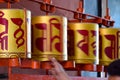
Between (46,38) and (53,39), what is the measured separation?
0.06ft

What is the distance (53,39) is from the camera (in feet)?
3.93

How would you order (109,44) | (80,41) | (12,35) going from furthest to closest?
(109,44) < (80,41) < (12,35)

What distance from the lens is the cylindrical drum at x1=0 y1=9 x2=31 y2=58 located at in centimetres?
111

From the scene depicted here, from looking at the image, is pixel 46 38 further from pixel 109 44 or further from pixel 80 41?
pixel 109 44

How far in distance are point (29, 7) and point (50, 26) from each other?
A: 0.65 m

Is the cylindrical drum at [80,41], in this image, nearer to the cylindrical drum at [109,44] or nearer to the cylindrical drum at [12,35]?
the cylindrical drum at [109,44]

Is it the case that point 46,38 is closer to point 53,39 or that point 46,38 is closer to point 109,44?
point 53,39

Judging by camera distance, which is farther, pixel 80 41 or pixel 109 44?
pixel 109 44

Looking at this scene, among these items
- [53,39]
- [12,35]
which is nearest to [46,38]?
[53,39]

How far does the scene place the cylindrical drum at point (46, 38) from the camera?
1.19 m

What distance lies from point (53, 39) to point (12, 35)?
137 mm

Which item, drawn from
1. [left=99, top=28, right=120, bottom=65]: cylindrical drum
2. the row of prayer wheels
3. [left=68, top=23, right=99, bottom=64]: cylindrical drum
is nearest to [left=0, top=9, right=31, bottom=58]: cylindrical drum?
the row of prayer wheels

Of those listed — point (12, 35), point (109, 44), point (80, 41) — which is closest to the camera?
point (12, 35)

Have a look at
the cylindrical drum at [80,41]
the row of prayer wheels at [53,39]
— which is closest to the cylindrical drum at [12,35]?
the row of prayer wheels at [53,39]
